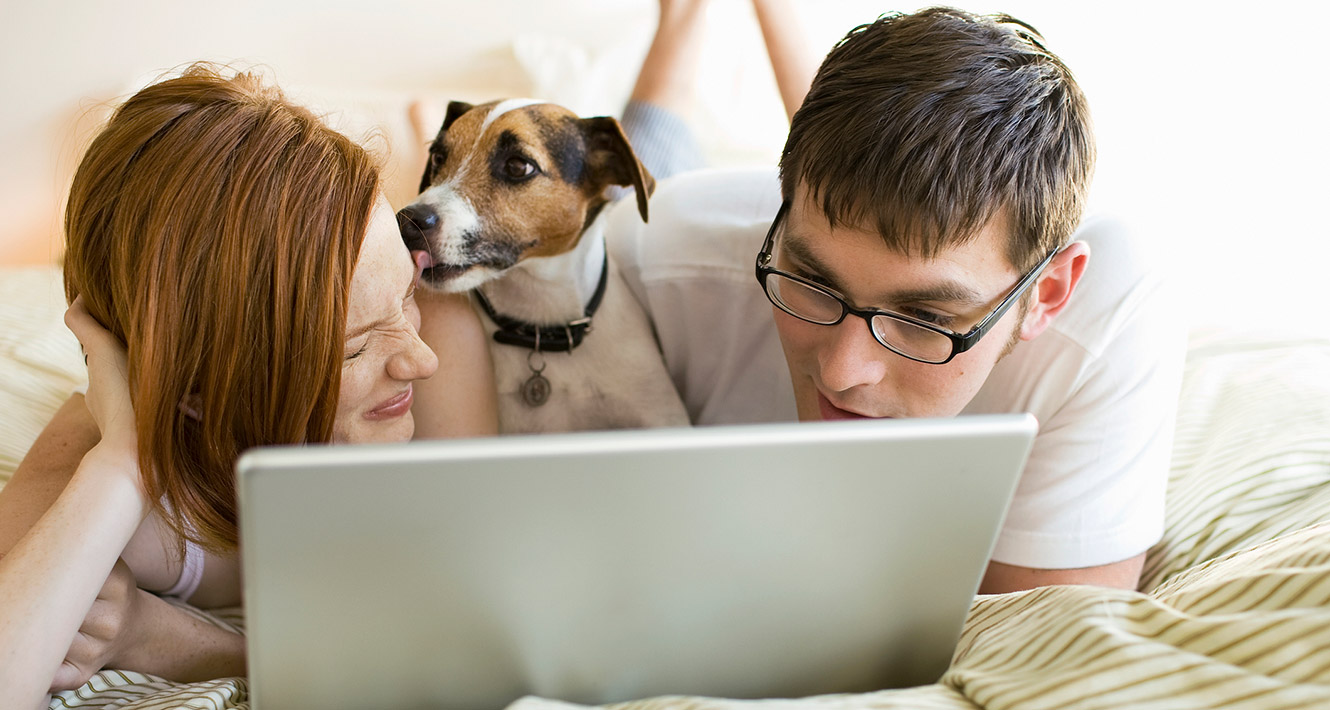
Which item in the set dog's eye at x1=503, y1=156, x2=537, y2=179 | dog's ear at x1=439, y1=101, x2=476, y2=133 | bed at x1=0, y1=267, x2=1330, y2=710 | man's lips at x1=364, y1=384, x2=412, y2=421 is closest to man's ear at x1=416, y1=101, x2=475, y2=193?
dog's ear at x1=439, y1=101, x2=476, y2=133

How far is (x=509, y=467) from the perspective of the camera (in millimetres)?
562

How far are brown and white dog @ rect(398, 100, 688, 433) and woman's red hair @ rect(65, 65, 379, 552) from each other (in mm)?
437

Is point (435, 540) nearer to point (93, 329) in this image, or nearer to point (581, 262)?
point (93, 329)

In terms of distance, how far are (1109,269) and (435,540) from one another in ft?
3.39

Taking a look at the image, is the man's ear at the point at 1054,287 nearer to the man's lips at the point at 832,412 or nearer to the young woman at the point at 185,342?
the man's lips at the point at 832,412

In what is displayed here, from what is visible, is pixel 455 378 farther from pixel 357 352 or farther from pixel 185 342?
pixel 185 342

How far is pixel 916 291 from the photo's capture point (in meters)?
1.02

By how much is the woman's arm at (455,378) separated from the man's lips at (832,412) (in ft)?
1.73

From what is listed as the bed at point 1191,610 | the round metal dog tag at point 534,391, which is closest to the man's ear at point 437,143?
the round metal dog tag at point 534,391

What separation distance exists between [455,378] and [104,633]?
0.58 m

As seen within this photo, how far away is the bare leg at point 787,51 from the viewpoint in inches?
77.9

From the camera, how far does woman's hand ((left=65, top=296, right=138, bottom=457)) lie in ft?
2.91

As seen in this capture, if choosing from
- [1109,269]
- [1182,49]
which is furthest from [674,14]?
[1182,49]

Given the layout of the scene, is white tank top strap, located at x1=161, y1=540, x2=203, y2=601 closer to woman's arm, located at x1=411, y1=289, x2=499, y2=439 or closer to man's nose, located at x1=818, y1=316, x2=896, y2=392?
woman's arm, located at x1=411, y1=289, x2=499, y2=439
